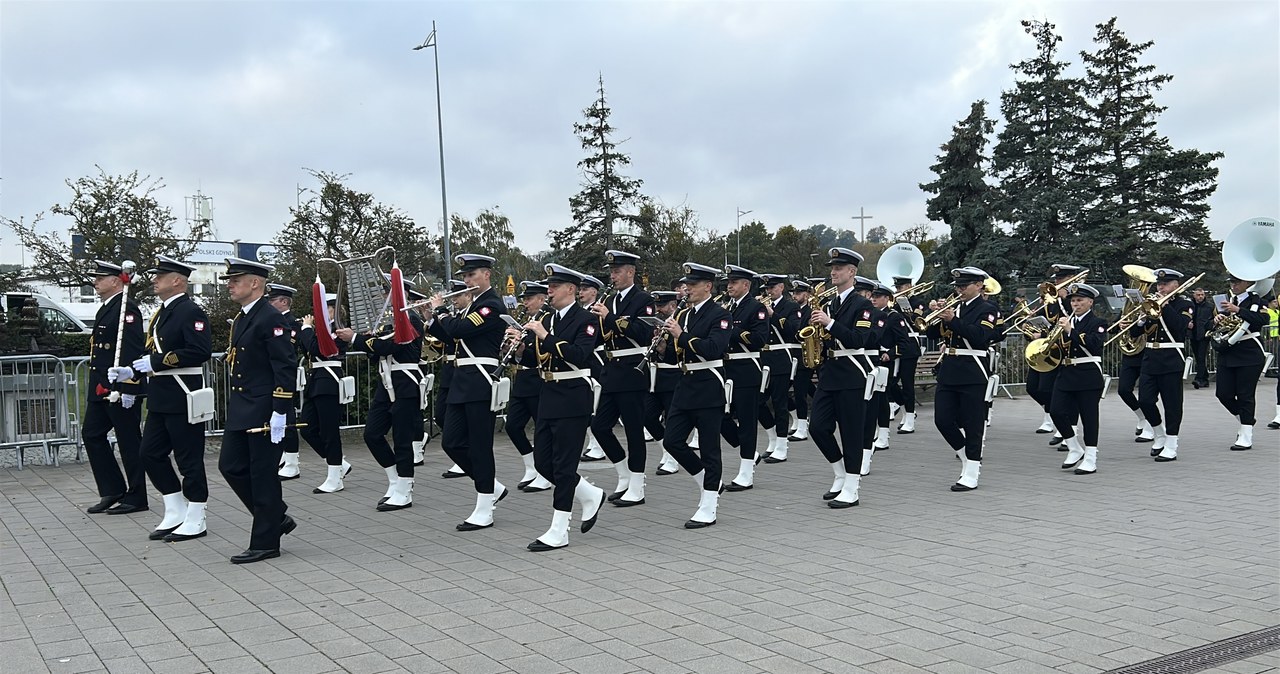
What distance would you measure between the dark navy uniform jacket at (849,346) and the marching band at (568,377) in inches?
0.7

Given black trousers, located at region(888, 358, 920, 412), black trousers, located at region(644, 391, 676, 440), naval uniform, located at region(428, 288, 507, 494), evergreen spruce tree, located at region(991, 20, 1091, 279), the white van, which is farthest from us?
evergreen spruce tree, located at region(991, 20, 1091, 279)

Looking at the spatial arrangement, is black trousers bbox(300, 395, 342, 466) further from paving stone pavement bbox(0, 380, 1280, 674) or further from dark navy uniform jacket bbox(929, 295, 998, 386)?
dark navy uniform jacket bbox(929, 295, 998, 386)

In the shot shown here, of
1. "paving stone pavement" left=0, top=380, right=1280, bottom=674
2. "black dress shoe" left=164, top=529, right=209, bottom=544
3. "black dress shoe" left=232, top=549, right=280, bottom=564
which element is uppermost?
"black dress shoe" left=164, top=529, right=209, bottom=544

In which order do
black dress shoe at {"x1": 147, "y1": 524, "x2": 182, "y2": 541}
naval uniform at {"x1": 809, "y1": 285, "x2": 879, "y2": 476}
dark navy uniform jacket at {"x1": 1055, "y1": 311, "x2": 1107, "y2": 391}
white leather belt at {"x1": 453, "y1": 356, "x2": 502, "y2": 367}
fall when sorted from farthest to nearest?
dark navy uniform jacket at {"x1": 1055, "y1": 311, "x2": 1107, "y2": 391} < naval uniform at {"x1": 809, "y1": 285, "x2": 879, "y2": 476} < white leather belt at {"x1": 453, "y1": 356, "x2": 502, "y2": 367} < black dress shoe at {"x1": 147, "y1": 524, "x2": 182, "y2": 541}

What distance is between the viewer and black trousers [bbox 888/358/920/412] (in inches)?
534

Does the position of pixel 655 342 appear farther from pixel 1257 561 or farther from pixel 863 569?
pixel 1257 561

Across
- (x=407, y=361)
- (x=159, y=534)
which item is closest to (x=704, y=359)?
(x=407, y=361)

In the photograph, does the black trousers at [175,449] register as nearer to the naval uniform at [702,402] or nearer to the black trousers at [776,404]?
the naval uniform at [702,402]

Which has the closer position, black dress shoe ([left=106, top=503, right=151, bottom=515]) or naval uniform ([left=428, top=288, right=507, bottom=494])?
naval uniform ([left=428, top=288, right=507, bottom=494])

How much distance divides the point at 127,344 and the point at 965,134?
102 ft

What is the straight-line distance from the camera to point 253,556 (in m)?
7.12

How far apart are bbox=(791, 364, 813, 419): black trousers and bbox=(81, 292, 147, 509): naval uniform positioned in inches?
286

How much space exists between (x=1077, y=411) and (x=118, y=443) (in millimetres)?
9002

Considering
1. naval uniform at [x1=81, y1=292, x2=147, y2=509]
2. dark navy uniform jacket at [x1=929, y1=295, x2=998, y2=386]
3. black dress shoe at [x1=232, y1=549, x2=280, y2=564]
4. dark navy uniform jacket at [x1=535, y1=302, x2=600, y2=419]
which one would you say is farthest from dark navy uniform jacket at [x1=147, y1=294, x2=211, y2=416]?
dark navy uniform jacket at [x1=929, y1=295, x2=998, y2=386]
